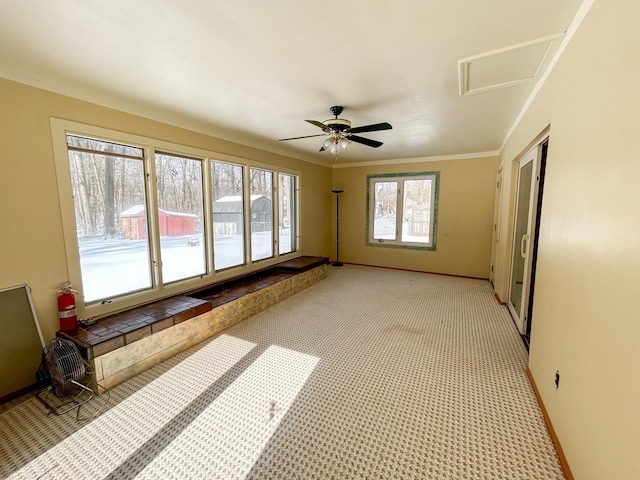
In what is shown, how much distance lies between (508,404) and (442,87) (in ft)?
8.25

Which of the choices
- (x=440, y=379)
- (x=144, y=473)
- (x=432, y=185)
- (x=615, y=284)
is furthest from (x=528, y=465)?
(x=432, y=185)

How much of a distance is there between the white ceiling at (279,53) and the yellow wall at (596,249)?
0.44 metres

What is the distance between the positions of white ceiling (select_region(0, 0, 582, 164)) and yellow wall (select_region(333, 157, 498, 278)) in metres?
2.22

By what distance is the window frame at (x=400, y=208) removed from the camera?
5.57 m

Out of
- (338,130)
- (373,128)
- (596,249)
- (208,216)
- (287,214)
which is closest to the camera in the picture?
(596,249)

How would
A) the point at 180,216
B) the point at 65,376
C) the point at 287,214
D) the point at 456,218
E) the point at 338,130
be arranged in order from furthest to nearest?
the point at 456,218 → the point at 287,214 → the point at 180,216 → the point at 338,130 → the point at 65,376

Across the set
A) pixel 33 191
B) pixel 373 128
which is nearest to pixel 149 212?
pixel 33 191

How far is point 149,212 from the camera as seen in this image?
9.71 feet

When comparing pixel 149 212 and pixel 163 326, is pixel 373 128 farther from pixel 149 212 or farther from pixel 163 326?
pixel 163 326

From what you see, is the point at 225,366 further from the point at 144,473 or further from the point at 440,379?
the point at 440,379

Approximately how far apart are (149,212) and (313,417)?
260cm

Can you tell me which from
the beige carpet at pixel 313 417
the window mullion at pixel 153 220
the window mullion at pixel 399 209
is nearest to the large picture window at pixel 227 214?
the window mullion at pixel 153 220

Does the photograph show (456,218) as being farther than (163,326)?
Yes

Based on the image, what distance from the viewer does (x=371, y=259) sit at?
6.41 meters
